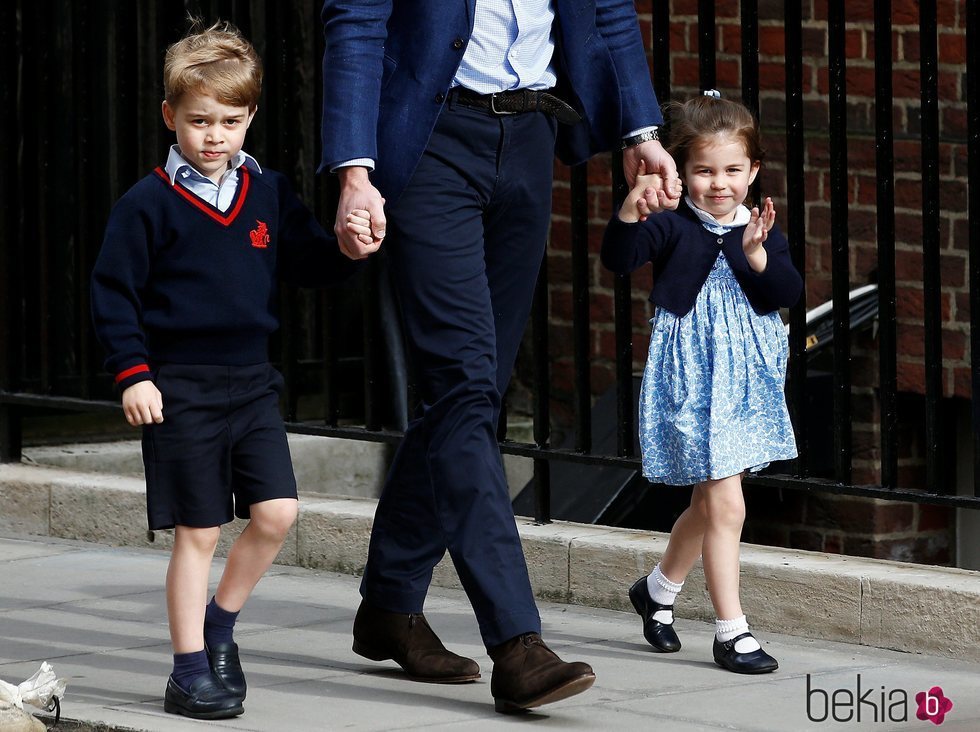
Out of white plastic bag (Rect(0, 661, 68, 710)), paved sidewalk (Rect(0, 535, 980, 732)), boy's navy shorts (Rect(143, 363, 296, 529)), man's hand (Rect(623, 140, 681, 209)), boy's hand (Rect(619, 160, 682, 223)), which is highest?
man's hand (Rect(623, 140, 681, 209))

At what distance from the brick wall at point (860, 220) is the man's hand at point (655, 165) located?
2131 millimetres

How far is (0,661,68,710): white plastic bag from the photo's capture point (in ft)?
13.0

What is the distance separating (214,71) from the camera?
409cm

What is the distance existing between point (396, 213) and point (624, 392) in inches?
57.3

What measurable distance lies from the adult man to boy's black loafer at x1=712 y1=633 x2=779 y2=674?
2.02ft

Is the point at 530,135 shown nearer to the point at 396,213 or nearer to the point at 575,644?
the point at 396,213

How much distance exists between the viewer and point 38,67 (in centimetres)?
660

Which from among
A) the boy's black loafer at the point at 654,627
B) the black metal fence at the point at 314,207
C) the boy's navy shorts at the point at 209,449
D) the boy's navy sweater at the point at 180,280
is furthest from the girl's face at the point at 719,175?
the boy's navy shorts at the point at 209,449

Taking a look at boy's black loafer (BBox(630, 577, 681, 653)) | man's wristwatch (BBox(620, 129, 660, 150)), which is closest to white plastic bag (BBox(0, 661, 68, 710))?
boy's black loafer (BBox(630, 577, 681, 653))

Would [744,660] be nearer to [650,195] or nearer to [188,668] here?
[650,195]

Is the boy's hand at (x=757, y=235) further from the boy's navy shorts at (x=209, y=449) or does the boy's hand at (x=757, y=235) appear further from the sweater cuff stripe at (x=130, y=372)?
the sweater cuff stripe at (x=130, y=372)

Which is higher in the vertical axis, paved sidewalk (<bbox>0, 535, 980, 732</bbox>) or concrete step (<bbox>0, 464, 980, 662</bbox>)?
concrete step (<bbox>0, 464, 980, 662</bbox>)

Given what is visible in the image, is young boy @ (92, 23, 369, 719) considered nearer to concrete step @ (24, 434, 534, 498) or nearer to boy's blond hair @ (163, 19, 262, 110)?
boy's blond hair @ (163, 19, 262, 110)

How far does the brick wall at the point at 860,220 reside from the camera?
6305 mm
